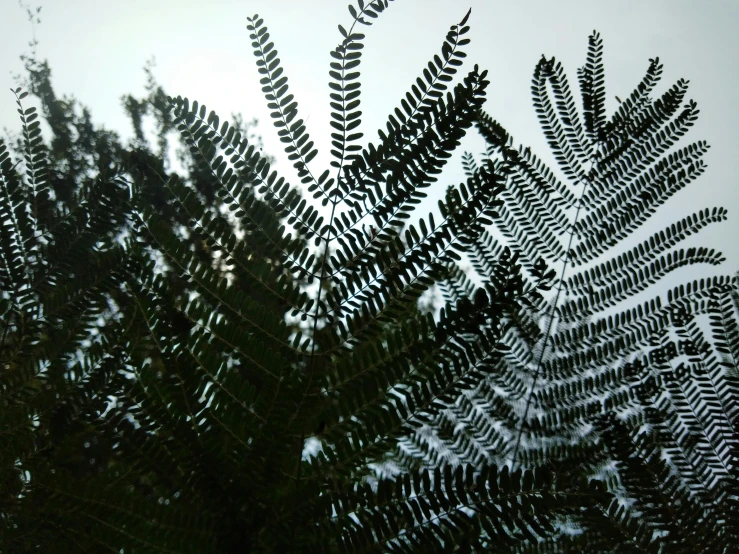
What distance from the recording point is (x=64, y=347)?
1.65 m

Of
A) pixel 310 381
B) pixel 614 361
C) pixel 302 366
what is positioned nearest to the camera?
pixel 310 381

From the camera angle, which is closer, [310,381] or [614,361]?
[310,381]

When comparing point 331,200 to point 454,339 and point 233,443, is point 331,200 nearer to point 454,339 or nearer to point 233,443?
point 454,339

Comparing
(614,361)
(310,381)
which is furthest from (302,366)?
(614,361)

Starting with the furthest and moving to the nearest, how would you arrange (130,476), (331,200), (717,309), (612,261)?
(612,261) < (717,309) < (331,200) < (130,476)

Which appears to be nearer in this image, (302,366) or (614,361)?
(302,366)

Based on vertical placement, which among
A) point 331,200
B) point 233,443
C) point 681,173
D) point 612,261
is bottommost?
point 233,443

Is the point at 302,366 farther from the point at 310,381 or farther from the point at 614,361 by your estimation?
the point at 614,361

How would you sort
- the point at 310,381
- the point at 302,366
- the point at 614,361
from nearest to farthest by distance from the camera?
the point at 310,381 → the point at 302,366 → the point at 614,361

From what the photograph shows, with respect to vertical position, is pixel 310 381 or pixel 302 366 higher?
pixel 302 366

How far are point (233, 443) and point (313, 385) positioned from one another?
0.71 ft

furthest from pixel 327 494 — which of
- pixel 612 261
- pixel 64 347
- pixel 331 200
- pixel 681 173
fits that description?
pixel 681 173

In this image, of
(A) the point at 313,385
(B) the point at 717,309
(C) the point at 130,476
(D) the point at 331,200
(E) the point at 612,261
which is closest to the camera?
(A) the point at 313,385

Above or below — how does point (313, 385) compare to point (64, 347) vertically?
below
